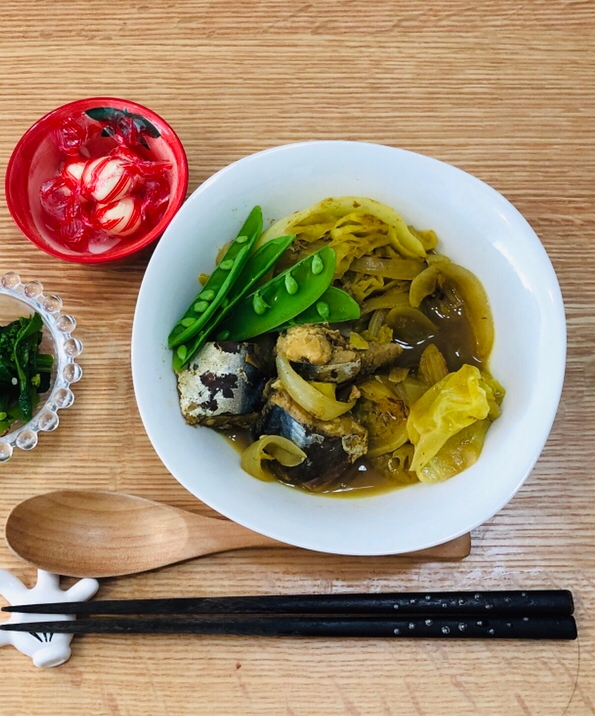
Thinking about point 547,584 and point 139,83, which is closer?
point 547,584

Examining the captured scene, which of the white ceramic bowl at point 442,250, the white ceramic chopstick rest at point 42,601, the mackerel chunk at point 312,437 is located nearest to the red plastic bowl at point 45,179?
the white ceramic bowl at point 442,250

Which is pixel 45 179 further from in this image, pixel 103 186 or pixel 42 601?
pixel 42 601

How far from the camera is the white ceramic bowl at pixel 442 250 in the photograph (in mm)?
1532

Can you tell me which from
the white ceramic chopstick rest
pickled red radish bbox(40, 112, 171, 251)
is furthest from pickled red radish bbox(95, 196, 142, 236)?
the white ceramic chopstick rest

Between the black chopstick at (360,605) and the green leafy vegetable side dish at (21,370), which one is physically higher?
the green leafy vegetable side dish at (21,370)

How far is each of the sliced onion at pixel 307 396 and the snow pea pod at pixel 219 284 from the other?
24cm

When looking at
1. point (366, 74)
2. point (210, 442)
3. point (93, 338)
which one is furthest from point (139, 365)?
point (366, 74)

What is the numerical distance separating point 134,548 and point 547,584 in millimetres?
1210

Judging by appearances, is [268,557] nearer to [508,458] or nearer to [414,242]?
[508,458]

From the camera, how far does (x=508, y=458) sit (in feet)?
5.09

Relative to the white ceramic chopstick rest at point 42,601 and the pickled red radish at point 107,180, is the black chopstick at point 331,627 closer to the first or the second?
the white ceramic chopstick rest at point 42,601

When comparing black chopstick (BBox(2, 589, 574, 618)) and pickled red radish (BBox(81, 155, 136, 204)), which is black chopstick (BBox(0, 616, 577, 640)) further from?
pickled red radish (BBox(81, 155, 136, 204))

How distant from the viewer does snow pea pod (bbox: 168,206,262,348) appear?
1642 mm

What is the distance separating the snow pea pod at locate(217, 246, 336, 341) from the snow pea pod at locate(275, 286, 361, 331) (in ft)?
0.08
